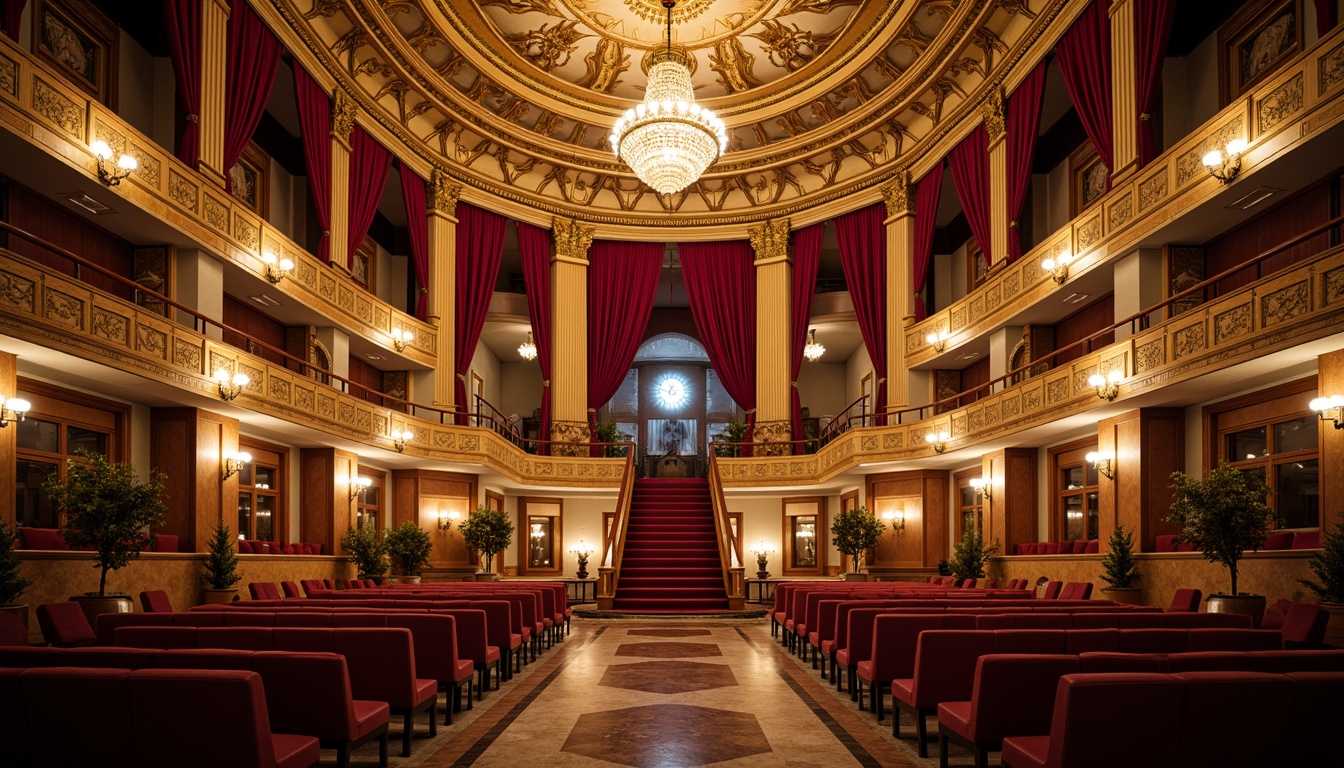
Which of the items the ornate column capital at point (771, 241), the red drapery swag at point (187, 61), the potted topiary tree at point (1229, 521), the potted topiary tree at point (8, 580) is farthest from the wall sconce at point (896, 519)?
the potted topiary tree at point (8, 580)

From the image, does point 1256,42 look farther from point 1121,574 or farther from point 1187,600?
point 1187,600

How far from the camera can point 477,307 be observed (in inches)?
900

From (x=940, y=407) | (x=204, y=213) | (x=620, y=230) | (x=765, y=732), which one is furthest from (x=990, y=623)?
(x=620, y=230)

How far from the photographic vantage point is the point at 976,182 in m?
18.9

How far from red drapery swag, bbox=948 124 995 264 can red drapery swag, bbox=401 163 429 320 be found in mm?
11422

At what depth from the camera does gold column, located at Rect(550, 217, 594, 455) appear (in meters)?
24.0

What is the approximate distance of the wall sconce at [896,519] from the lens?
20.9 metres

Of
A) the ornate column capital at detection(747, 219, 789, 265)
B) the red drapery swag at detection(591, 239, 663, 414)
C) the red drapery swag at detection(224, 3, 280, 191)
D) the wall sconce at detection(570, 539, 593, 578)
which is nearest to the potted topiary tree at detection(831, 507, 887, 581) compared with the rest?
the wall sconce at detection(570, 539, 593, 578)

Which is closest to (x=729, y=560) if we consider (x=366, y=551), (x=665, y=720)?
(x=366, y=551)

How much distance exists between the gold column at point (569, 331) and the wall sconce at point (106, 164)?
44.1 ft

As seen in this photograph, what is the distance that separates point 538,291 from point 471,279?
201 cm

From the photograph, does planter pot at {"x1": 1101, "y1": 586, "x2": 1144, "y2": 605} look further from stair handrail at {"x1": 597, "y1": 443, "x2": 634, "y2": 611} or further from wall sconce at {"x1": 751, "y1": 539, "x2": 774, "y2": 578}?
wall sconce at {"x1": 751, "y1": 539, "x2": 774, "y2": 578}

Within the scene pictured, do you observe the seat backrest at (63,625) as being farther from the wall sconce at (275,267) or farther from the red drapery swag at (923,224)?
the red drapery swag at (923,224)

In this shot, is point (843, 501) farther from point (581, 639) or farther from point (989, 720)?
point (989, 720)
